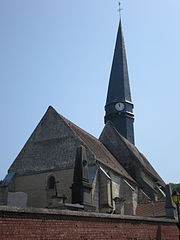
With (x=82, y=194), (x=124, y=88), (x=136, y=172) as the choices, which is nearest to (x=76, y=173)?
(x=82, y=194)

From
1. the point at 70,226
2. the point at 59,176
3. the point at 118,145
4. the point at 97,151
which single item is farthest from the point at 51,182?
the point at 70,226

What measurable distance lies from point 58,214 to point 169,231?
684 centimetres

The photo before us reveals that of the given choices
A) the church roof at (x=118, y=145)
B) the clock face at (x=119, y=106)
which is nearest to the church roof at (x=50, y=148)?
Result: the church roof at (x=118, y=145)

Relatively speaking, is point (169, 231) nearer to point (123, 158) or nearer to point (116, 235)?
point (116, 235)

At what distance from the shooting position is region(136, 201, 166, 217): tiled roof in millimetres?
20562

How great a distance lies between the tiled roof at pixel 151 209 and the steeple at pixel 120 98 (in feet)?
35.0

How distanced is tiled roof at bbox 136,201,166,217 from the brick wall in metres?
8.48

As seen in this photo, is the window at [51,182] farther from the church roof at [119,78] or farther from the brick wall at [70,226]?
the church roof at [119,78]

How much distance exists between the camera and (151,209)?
21859 mm

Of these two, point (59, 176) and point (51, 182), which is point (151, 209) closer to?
point (59, 176)

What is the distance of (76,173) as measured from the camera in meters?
12.2

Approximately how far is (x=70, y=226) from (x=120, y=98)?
88.2 feet

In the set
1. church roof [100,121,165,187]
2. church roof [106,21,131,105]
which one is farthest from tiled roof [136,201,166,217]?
church roof [106,21,131,105]

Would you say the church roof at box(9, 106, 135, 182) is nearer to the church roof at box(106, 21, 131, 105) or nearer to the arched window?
the arched window
